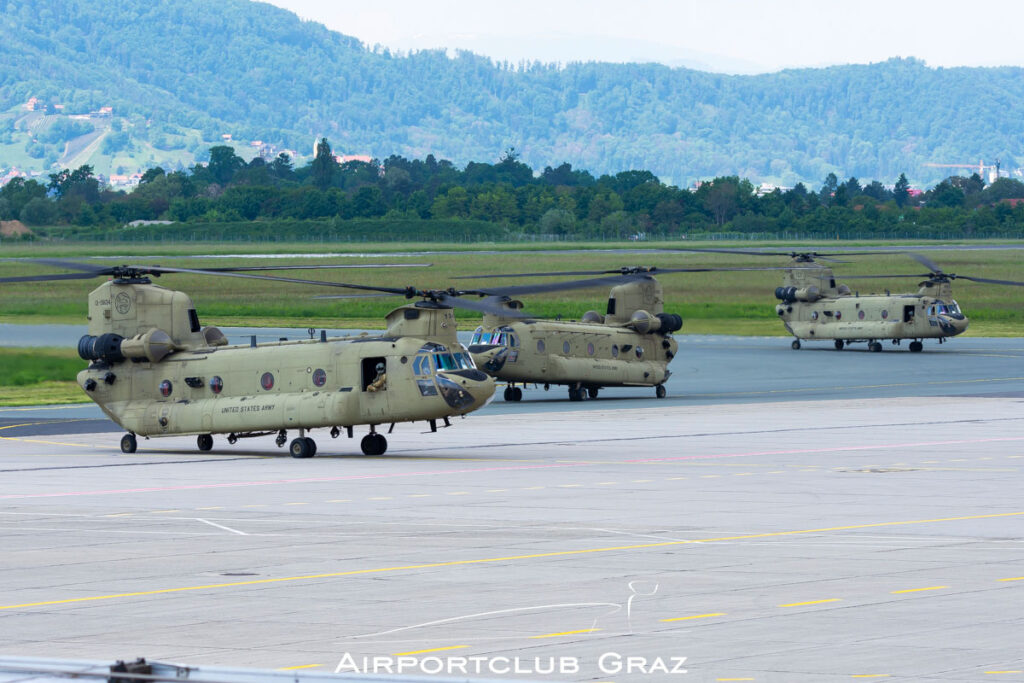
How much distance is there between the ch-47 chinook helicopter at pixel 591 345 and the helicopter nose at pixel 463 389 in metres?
17.9

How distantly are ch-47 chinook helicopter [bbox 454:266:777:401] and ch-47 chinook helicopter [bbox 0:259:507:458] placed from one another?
16.1 m

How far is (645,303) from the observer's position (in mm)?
63156

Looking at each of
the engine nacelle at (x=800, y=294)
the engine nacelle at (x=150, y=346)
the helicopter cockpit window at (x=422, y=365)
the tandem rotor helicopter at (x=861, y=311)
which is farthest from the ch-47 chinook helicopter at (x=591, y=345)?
the engine nacelle at (x=800, y=294)

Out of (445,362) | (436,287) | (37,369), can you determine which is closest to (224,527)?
(445,362)

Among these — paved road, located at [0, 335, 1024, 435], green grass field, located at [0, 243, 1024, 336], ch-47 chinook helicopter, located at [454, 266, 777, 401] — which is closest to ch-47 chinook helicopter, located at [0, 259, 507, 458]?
paved road, located at [0, 335, 1024, 435]

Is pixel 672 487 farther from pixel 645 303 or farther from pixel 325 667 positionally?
pixel 645 303

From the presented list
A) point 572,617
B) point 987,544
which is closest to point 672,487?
point 987,544

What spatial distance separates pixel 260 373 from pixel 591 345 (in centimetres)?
2238

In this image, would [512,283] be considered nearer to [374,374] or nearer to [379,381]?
[374,374]

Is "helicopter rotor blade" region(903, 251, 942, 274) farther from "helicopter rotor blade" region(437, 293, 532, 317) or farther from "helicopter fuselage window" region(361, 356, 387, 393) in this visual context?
"helicopter fuselage window" region(361, 356, 387, 393)

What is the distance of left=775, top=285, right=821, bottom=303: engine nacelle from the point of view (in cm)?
9000

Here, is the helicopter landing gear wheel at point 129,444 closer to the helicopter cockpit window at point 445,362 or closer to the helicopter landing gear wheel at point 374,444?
the helicopter landing gear wheel at point 374,444

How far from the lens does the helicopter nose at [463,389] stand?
38.5 meters

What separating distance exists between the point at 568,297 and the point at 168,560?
118m
